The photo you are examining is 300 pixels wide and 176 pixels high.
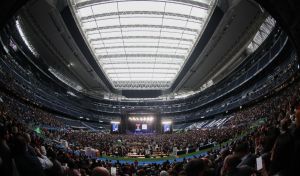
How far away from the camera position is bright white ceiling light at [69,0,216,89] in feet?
99.0

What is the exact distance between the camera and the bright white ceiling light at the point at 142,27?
3017cm

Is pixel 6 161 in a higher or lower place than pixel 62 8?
lower

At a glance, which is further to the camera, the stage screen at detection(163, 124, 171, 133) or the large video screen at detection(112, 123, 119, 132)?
the large video screen at detection(112, 123, 119, 132)

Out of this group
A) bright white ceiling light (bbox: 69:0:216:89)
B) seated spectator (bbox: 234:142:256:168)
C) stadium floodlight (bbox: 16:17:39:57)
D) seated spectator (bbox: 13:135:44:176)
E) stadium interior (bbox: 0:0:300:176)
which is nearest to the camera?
seated spectator (bbox: 13:135:44:176)

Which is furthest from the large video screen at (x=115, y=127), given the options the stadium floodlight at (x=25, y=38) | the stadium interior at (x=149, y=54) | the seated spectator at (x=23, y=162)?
the seated spectator at (x=23, y=162)

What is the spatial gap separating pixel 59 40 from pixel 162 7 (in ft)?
49.5

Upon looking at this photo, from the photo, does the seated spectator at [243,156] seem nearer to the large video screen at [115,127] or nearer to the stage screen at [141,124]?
the stage screen at [141,124]

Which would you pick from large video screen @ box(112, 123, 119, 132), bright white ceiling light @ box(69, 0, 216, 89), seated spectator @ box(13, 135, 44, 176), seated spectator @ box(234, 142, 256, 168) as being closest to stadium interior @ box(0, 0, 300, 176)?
large video screen @ box(112, 123, 119, 132)

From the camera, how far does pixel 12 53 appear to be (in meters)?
35.5

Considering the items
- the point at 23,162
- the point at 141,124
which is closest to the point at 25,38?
the point at 141,124

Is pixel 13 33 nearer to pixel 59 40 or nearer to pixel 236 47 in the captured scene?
pixel 59 40

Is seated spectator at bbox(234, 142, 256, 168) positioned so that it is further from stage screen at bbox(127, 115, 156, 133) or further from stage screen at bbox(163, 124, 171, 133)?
stage screen at bbox(163, 124, 171, 133)

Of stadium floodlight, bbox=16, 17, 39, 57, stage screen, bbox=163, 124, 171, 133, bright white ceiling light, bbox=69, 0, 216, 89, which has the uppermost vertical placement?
bright white ceiling light, bbox=69, 0, 216, 89

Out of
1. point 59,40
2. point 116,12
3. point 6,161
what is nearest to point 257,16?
point 116,12
